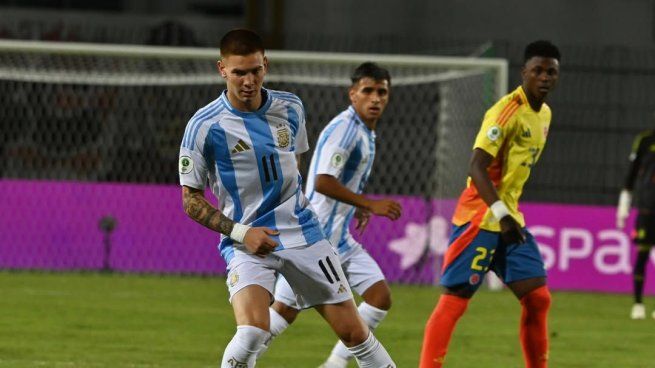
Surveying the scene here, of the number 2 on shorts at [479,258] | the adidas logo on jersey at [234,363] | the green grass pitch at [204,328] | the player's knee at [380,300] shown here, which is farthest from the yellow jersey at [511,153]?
the green grass pitch at [204,328]

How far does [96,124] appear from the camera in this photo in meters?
Result: 17.1

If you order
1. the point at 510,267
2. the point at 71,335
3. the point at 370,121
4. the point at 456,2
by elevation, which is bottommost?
the point at 71,335

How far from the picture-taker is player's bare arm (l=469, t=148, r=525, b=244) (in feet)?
22.8

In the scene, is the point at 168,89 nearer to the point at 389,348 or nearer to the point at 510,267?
the point at 389,348

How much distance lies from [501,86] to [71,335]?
Result: 7.03m

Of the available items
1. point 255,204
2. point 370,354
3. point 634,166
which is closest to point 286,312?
point 370,354

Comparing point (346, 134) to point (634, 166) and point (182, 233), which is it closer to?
point (634, 166)

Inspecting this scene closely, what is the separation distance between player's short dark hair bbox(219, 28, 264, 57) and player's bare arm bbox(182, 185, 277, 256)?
63 centimetres

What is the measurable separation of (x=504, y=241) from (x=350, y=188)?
1.47 m

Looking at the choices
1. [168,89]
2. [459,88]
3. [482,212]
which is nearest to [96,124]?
[168,89]

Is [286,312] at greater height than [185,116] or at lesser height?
lesser

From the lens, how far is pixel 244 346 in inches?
237

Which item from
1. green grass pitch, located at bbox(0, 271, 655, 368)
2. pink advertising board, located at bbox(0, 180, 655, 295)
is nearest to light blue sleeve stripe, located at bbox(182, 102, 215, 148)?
green grass pitch, located at bbox(0, 271, 655, 368)

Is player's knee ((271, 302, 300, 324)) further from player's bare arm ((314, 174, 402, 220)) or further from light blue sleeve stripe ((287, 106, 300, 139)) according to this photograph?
light blue sleeve stripe ((287, 106, 300, 139))
